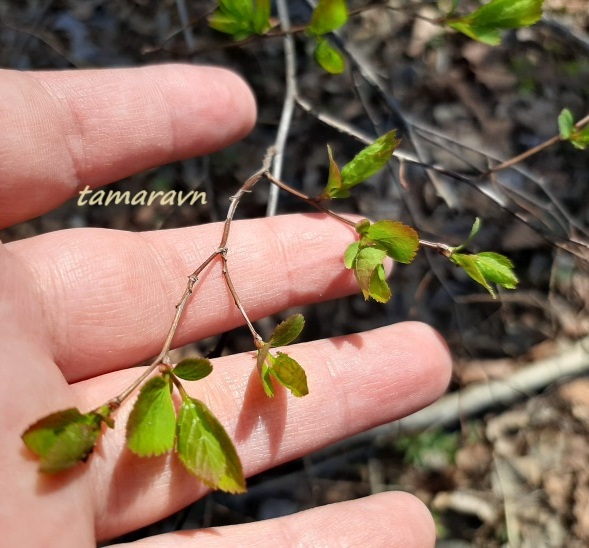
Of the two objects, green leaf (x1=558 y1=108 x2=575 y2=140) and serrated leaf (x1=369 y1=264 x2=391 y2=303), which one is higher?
green leaf (x1=558 y1=108 x2=575 y2=140)

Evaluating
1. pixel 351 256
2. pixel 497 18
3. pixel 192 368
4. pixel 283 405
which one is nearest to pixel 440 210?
pixel 497 18

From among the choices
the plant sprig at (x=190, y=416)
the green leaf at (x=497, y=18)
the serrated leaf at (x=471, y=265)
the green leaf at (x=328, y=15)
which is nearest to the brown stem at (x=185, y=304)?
the plant sprig at (x=190, y=416)

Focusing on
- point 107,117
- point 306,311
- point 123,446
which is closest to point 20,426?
point 123,446

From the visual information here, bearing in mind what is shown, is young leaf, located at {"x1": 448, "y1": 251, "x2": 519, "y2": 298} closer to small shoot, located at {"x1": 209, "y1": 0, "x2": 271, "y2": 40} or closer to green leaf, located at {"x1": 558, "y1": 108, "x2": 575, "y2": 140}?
green leaf, located at {"x1": 558, "y1": 108, "x2": 575, "y2": 140}

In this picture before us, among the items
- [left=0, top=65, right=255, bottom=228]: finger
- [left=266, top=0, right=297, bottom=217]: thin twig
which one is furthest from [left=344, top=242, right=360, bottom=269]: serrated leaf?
[left=0, top=65, right=255, bottom=228]: finger

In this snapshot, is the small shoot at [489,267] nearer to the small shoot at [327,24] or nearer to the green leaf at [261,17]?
the small shoot at [327,24]

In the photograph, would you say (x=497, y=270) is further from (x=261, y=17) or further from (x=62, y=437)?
(x=62, y=437)
